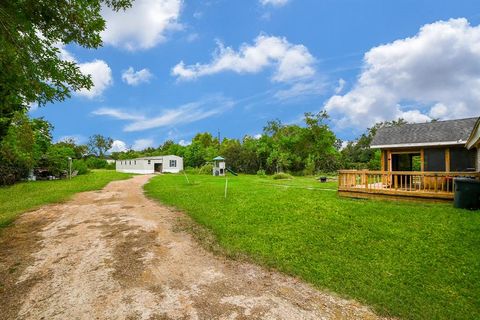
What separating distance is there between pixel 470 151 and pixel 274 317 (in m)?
14.4

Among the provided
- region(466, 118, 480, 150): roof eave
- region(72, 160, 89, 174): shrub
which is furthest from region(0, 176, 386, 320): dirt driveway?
region(72, 160, 89, 174): shrub

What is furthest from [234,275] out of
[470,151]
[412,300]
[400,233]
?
[470,151]

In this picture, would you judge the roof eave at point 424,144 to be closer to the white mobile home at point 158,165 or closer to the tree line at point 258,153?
the tree line at point 258,153

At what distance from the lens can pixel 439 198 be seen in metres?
10.5

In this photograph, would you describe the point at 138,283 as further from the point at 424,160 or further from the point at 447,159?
the point at 447,159

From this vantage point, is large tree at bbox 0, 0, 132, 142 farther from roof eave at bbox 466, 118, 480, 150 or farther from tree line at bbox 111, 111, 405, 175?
tree line at bbox 111, 111, 405, 175

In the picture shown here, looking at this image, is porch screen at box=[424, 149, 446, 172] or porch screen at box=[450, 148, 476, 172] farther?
porch screen at box=[424, 149, 446, 172]

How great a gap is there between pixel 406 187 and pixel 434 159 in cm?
397

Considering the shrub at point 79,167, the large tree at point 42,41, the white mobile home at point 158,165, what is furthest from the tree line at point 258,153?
the large tree at point 42,41

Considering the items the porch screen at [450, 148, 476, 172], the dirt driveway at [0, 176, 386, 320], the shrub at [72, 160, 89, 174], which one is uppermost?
the porch screen at [450, 148, 476, 172]

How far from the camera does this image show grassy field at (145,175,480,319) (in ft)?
15.0

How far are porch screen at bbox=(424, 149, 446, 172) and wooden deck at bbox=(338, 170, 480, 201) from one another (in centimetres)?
197

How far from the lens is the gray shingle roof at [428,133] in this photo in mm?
13320

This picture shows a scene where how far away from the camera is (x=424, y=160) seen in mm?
14156
